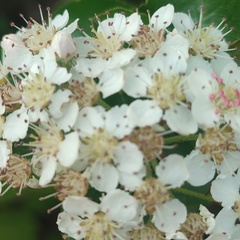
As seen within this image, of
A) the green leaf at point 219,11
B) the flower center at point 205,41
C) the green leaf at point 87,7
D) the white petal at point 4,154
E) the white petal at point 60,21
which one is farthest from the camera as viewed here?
the green leaf at point 87,7

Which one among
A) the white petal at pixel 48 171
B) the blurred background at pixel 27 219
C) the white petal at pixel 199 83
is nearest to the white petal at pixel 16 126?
the white petal at pixel 48 171

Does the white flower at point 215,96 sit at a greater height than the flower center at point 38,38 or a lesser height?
lesser

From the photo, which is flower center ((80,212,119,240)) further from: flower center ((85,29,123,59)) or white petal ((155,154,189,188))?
flower center ((85,29,123,59))

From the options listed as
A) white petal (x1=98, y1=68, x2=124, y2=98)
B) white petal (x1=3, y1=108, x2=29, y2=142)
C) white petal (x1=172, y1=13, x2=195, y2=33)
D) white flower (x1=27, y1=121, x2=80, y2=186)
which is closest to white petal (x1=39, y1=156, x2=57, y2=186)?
white flower (x1=27, y1=121, x2=80, y2=186)

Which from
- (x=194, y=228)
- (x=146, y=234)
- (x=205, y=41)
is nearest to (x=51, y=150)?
(x=146, y=234)

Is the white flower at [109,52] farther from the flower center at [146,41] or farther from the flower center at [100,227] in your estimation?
the flower center at [100,227]

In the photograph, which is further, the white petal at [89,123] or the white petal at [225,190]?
the white petal at [225,190]
